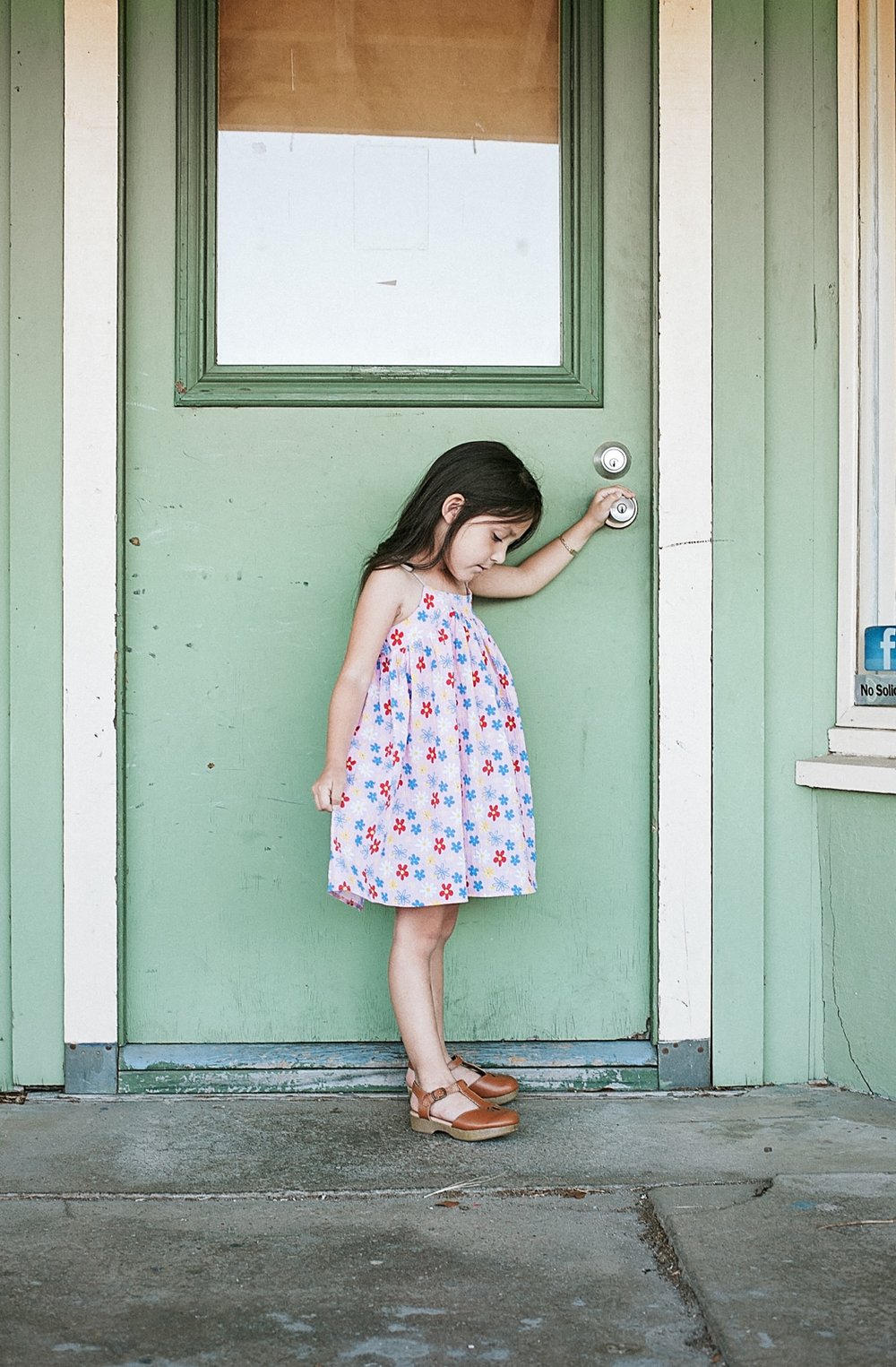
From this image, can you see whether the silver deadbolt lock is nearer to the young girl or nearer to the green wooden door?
the green wooden door

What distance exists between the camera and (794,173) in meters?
3.07

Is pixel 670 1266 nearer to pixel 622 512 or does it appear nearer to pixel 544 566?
pixel 544 566

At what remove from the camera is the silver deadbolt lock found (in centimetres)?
306

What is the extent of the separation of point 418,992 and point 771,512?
133 centimetres

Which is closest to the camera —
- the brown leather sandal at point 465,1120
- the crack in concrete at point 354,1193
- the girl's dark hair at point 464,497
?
the crack in concrete at point 354,1193

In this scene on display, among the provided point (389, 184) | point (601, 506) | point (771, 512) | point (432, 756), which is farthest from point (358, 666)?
point (389, 184)

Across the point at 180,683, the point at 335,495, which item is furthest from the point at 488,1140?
the point at 335,495

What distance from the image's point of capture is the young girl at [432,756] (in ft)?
9.05

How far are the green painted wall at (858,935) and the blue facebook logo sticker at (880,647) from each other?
0.99 feet

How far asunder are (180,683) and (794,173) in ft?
5.92

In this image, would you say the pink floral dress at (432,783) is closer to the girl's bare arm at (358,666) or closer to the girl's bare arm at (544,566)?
the girl's bare arm at (358,666)

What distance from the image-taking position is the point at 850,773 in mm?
2955

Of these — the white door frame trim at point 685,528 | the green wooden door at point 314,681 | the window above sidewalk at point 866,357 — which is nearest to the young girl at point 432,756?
the green wooden door at point 314,681

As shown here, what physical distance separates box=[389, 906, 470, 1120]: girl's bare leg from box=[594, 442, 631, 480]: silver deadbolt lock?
1.05 meters
